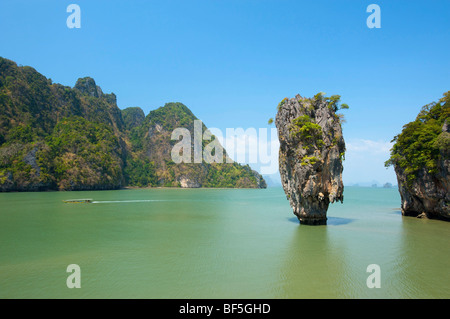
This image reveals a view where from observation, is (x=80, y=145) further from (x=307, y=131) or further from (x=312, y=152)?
(x=312, y=152)

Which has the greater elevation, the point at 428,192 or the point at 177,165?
the point at 177,165

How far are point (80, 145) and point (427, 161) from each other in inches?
3490

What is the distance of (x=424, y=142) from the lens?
2003 cm

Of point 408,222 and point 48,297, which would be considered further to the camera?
point 408,222

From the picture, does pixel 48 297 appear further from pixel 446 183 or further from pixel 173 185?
pixel 173 185

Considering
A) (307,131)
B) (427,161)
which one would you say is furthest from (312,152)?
(427,161)

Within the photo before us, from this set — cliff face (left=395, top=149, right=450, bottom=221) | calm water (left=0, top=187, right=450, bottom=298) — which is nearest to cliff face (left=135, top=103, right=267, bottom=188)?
cliff face (left=395, top=149, right=450, bottom=221)

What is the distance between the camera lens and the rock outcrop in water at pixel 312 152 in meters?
17.5

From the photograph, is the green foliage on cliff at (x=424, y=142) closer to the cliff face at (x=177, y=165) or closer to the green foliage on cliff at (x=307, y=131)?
the green foliage on cliff at (x=307, y=131)

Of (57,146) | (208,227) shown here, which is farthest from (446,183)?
(57,146)

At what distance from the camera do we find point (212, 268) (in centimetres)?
1054

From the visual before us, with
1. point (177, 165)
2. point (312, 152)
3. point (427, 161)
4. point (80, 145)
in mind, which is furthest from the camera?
point (177, 165)

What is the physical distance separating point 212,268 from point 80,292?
14.9 ft
